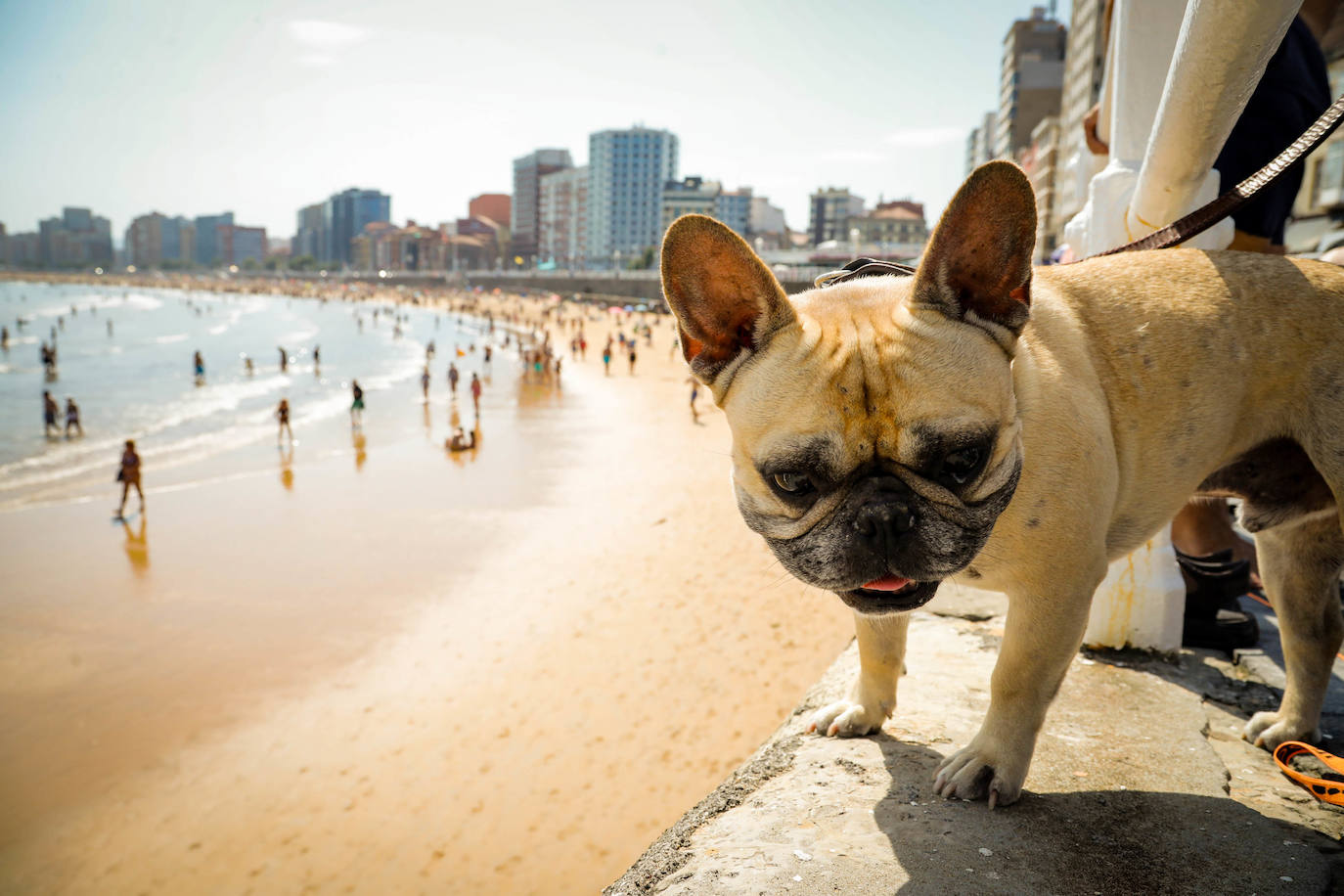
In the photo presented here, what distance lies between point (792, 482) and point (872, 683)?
149cm

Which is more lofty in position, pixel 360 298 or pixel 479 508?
pixel 360 298

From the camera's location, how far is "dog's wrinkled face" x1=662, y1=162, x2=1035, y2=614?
1.96 meters

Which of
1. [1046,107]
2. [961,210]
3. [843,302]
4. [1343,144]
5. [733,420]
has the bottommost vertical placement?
[733,420]

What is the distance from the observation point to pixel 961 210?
195cm

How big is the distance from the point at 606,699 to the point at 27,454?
25.7m

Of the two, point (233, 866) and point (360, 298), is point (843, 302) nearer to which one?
point (233, 866)

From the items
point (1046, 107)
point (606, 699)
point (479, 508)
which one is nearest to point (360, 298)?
point (1046, 107)

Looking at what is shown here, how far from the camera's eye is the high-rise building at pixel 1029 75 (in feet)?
336

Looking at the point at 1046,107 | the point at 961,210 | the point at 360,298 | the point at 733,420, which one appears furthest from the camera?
the point at 360,298

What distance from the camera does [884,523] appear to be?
1907 mm

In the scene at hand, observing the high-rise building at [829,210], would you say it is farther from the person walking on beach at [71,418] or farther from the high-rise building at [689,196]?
the person walking on beach at [71,418]

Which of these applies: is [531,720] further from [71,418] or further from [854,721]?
[71,418]

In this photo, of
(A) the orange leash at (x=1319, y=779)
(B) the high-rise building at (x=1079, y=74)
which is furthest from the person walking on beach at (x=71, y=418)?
(B) the high-rise building at (x=1079, y=74)

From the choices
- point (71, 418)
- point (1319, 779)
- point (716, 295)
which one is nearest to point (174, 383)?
point (71, 418)
